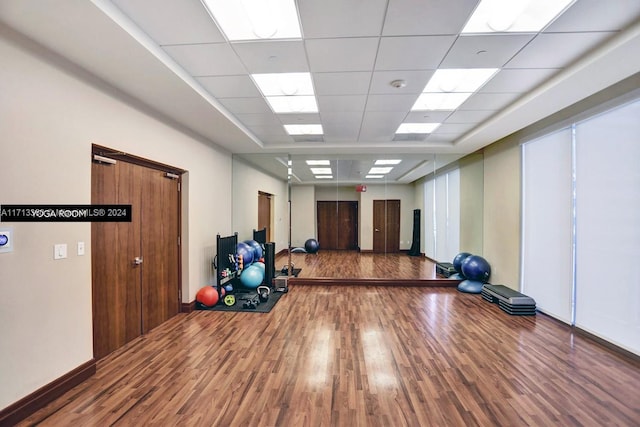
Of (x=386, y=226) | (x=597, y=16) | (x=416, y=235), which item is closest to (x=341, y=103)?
(x=597, y=16)

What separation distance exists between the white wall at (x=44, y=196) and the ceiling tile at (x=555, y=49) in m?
Answer: 4.10

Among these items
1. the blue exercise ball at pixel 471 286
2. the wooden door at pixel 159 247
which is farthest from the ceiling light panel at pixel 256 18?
the blue exercise ball at pixel 471 286

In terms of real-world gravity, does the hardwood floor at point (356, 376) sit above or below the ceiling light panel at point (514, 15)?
below

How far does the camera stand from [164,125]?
12.8 feet

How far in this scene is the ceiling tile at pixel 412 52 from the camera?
2488 millimetres

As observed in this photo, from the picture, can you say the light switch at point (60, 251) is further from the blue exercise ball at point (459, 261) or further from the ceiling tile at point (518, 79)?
the blue exercise ball at point (459, 261)

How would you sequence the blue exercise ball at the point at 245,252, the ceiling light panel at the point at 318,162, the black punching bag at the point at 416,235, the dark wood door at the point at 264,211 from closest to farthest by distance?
the blue exercise ball at the point at 245,252, the ceiling light panel at the point at 318,162, the dark wood door at the point at 264,211, the black punching bag at the point at 416,235

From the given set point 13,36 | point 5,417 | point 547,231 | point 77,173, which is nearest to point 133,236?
point 77,173

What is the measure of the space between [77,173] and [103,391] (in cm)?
194

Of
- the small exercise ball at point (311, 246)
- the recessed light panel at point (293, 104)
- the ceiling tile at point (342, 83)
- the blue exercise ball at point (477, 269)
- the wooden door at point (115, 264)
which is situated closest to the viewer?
the wooden door at point (115, 264)

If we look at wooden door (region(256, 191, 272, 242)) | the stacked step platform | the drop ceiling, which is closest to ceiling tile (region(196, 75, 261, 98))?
the drop ceiling

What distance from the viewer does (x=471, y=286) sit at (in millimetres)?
5816

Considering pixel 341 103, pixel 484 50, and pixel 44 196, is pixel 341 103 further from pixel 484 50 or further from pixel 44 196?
pixel 44 196

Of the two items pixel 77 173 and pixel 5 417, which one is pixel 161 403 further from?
pixel 77 173
